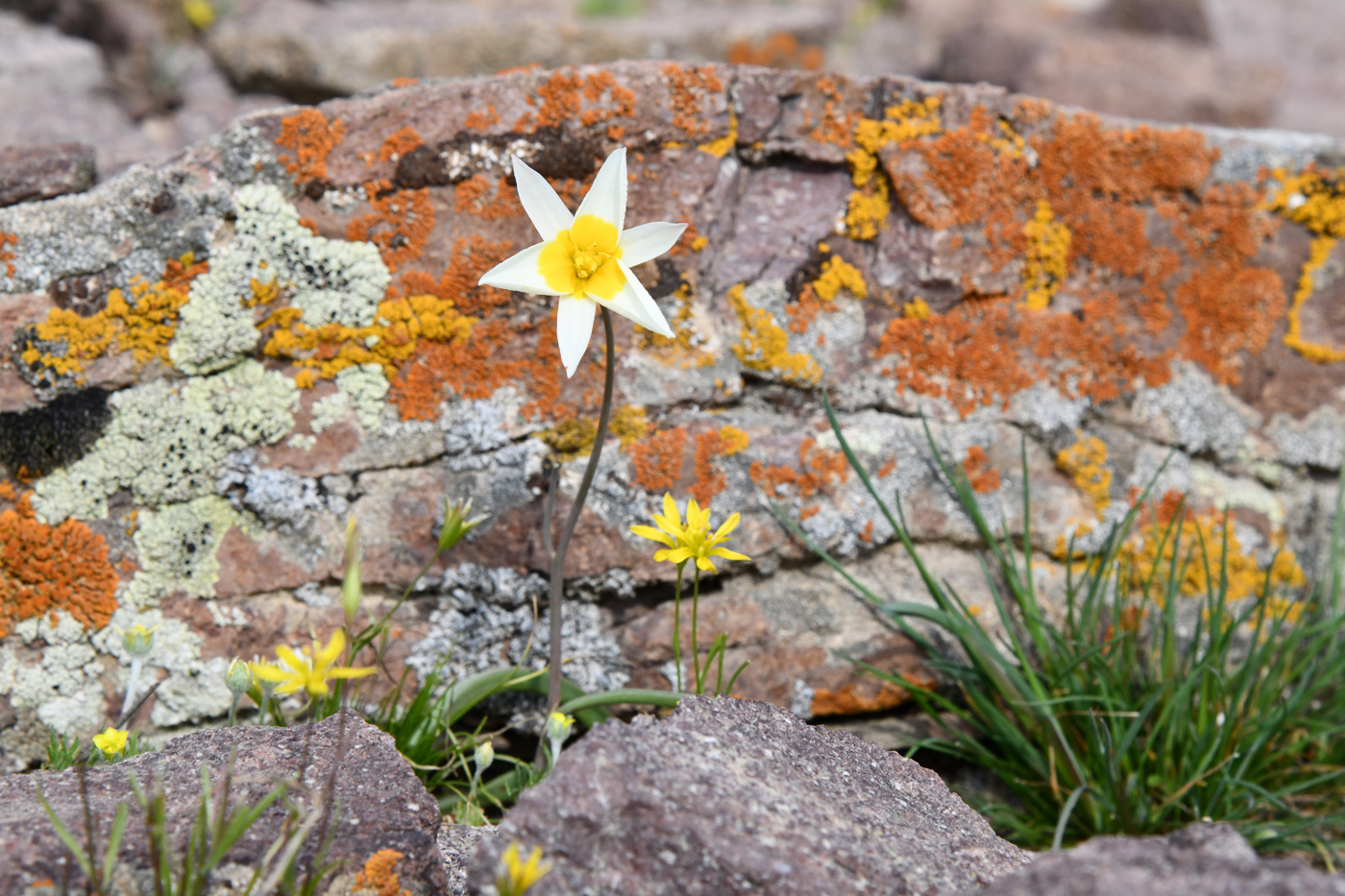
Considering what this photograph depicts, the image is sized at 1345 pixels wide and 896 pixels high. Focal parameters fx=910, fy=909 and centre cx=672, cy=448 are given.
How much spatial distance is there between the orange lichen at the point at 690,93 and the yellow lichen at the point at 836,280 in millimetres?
505

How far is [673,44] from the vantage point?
5.56 metres

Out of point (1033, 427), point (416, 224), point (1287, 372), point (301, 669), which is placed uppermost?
point (416, 224)

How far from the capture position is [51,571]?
7.25ft

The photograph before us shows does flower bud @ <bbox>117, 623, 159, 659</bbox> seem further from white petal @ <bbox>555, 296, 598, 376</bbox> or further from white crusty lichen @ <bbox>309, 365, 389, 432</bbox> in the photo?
white petal @ <bbox>555, 296, 598, 376</bbox>

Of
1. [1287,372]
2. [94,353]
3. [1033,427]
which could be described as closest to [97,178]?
[94,353]

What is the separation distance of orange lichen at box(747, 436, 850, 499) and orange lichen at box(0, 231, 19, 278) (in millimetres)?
1921

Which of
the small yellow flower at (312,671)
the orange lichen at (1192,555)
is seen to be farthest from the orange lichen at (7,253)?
A: the orange lichen at (1192,555)

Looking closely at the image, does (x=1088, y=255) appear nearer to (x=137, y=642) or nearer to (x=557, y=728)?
(x=557, y=728)

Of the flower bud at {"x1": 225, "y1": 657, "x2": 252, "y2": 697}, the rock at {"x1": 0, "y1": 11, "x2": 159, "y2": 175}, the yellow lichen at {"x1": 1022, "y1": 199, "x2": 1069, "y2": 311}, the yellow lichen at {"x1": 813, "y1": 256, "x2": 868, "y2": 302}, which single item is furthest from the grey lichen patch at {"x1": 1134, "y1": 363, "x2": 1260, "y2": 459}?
the rock at {"x1": 0, "y1": 11, "x2": 159, "y2": 175}

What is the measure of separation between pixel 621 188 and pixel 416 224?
89 cm

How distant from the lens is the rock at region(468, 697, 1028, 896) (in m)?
1.38

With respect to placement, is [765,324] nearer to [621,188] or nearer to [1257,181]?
[621,188]

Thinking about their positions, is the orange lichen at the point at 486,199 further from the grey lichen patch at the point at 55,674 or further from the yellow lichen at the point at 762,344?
the grey lichen patch at the point at 55,674

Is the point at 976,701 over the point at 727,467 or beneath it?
beneath
